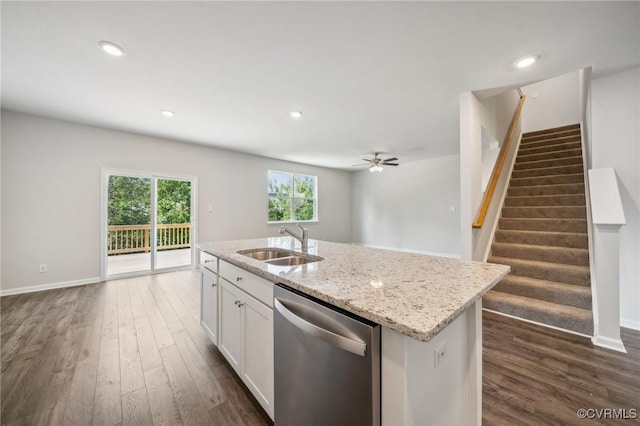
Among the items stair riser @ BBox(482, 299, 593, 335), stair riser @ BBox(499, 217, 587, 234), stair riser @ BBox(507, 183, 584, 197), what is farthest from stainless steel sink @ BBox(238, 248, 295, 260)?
stair riser @ BBox(507, 183, 584, 197)

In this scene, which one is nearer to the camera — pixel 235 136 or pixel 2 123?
pixel 2 123

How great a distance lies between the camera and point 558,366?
182 cm

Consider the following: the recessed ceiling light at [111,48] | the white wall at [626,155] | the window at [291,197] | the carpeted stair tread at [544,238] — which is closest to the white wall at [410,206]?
the window at [291,197]

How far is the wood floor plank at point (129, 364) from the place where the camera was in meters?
1.68

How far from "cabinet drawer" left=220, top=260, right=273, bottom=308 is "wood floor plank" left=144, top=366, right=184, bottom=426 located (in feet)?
2.62

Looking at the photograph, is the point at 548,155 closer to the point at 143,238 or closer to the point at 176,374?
the point at 176,374

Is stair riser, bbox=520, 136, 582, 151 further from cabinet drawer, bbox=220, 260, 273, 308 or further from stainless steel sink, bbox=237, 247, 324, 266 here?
cabinet drawer, bbox=220, 260, 273, 308

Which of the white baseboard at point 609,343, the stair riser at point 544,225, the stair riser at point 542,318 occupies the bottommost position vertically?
the white baseboard at point 609,343

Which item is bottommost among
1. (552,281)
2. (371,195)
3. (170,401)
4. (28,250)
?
(170,401)

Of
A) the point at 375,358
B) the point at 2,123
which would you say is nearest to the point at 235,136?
the point at 2,123

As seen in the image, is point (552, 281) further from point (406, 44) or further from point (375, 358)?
point (375, 358)

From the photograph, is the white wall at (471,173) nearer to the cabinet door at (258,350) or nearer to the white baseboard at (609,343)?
the white baseboard at (609,343)

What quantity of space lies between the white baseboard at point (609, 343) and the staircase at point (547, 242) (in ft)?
0.37

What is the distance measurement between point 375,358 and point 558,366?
80.4 inches
